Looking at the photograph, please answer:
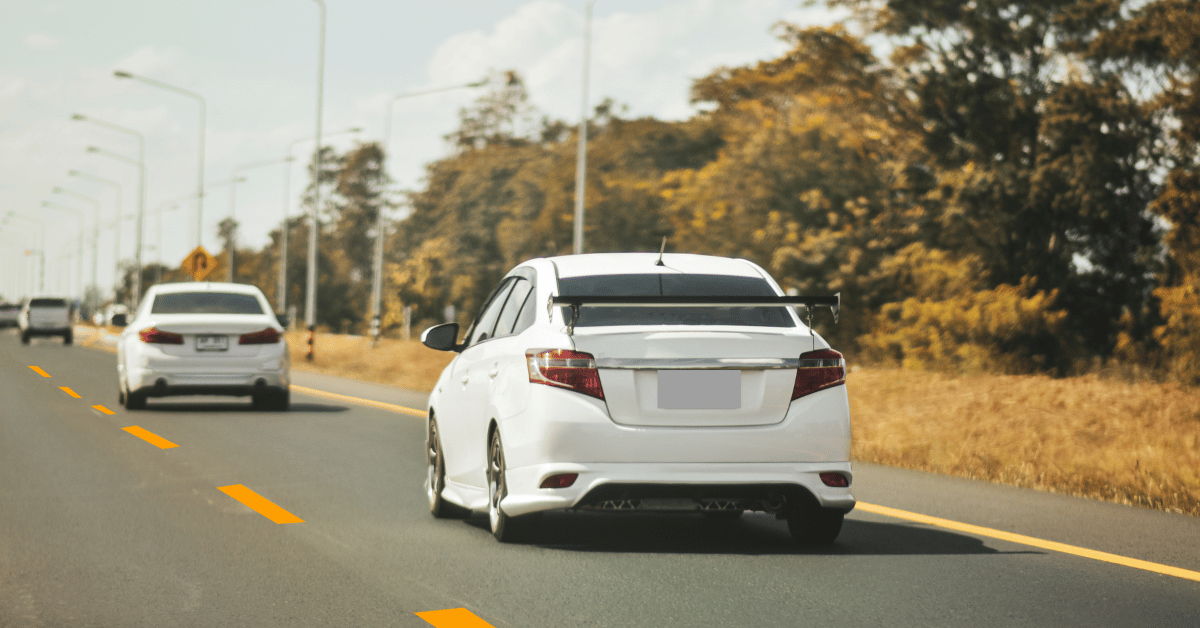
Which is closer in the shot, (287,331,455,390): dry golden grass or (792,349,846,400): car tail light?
(792,349,846,400): car tail light

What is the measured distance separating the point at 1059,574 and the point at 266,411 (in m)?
13.3

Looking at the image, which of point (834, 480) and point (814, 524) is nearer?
point (834, 480)

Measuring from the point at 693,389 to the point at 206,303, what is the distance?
1368cm

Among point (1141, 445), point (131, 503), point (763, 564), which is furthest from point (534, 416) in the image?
point (1141, 445)

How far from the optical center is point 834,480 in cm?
746

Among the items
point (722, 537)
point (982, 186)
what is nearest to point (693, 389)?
point (722, 537)

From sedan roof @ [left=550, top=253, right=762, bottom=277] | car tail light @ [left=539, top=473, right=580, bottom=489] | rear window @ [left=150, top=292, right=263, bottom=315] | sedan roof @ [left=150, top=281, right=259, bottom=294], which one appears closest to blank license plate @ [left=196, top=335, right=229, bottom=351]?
rear window @ [left=150, top=292, right=263, bottom=315]

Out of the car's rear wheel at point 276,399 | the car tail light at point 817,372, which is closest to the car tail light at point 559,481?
the car tail light at point 817,372

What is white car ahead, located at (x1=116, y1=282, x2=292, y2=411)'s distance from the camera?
18266mm

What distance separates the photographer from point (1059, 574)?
7.16 metres

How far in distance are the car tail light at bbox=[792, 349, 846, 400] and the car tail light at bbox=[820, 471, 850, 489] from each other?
0.42 metres

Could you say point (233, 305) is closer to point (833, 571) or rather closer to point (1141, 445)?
point (1141, 445)

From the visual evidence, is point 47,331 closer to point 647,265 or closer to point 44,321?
point 44,321

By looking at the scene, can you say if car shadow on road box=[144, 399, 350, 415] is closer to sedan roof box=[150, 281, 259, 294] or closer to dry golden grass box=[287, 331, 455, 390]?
sedan roof box=[150, 281, 259, 294]
